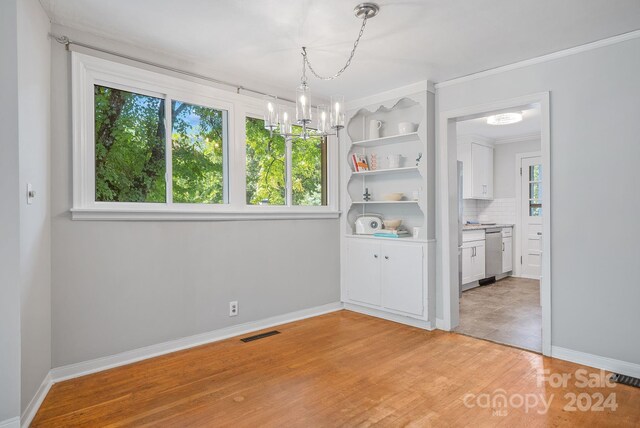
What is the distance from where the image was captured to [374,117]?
4.66 m

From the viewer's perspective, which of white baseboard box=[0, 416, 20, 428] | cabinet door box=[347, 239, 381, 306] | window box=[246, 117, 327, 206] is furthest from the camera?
cabinet door box=[347, 239, 381, 306]

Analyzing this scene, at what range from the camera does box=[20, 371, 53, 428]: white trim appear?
2.12 m

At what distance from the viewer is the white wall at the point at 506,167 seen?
681 cm

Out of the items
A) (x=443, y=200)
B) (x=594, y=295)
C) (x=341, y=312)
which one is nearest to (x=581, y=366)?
(x=594, y=295)

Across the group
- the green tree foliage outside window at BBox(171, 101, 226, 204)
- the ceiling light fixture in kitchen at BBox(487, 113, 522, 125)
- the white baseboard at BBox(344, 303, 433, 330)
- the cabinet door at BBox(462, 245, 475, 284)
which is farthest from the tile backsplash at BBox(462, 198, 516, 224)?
the green tree foliage outside window at BBox(171, 101, 226, 204)

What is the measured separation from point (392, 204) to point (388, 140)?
762 mm

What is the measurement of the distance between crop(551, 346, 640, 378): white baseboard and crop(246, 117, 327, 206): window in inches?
108

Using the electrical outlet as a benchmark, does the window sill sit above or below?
above

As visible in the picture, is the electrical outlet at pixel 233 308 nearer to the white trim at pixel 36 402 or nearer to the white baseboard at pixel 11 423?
the white trim at pixel 36 402

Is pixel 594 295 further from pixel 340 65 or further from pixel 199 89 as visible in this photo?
pixel 199 89

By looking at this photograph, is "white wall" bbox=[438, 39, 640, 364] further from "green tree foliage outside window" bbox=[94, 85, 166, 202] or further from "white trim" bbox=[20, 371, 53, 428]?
"white trim" bbox=[20, 371, 53, 428]

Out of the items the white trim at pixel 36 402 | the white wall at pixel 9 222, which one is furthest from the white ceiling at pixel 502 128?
the white trim at pixel 36 402

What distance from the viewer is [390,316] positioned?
4.17 m

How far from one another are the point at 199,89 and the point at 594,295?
3.73 metres
